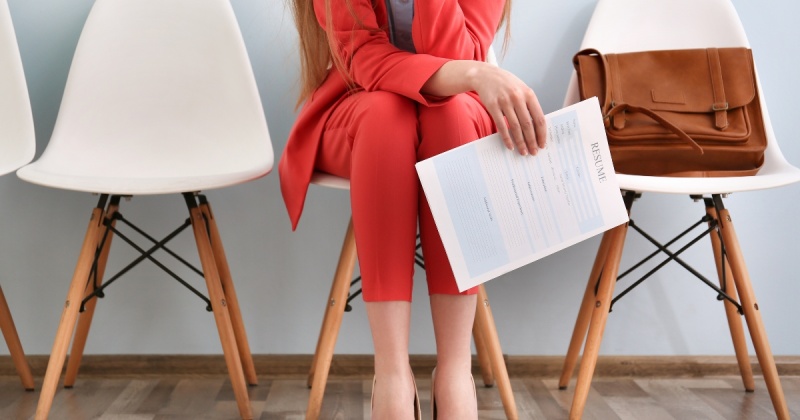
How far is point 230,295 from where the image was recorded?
159 centimetres

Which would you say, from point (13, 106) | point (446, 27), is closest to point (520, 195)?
point (446, 27)

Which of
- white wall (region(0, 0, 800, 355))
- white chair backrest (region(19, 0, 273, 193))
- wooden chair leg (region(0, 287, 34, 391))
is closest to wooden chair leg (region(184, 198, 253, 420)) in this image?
white chair backrest (region(19, 0, 273, 193))

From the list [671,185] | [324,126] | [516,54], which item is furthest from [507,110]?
[516,54]

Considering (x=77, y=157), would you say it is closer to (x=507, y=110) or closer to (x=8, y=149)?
(x=8, y=149)

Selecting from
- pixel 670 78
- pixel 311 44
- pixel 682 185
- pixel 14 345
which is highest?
pixel 311 44

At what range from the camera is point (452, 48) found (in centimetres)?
108

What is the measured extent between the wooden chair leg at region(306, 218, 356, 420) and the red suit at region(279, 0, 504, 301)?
307mm

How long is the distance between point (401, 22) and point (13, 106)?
875mm

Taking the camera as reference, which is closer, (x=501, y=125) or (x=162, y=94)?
(x=501, y=125)

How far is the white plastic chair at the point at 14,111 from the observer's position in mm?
1582

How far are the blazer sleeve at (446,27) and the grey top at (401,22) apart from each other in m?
0.04

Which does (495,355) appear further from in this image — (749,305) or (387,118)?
(387,118)

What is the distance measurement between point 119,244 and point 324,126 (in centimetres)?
75

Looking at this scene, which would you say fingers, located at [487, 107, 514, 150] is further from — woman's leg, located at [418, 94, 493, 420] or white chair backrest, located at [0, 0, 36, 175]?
white chair backrest, located at [0, 0, 36, 175]
